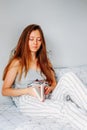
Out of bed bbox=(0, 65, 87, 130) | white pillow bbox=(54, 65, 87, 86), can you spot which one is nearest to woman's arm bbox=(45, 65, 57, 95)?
white pillow bbox=(54, 65, 87, 86)

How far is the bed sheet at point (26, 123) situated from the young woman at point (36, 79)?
2.1 inches

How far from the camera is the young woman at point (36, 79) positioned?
180cm

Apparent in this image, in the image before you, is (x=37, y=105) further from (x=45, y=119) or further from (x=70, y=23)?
(x=70, y=23)

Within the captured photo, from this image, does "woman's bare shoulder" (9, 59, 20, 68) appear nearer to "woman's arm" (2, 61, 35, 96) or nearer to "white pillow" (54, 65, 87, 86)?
"woman's arm" (2, 61, 35, 96)

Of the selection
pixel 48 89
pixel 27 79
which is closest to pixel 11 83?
pixel 27 79

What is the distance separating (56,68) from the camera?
7.65ft

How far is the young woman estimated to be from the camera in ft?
5.92

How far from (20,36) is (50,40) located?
1.09ft

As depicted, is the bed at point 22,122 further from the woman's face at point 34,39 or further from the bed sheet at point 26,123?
the woman's face at point 34,39

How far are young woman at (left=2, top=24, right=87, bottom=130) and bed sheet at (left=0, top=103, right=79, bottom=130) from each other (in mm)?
53

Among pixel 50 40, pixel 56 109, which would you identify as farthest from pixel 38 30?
pixel 56 109

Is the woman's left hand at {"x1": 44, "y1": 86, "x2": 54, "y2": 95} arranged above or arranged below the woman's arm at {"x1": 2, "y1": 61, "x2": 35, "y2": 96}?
below

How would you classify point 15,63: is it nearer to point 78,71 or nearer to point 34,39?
point 34,39

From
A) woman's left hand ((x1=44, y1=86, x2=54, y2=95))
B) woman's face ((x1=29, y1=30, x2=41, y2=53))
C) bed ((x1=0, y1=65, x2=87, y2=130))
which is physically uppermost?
woman's face ((x1=29, y1=30, x2=41, y2=53))
